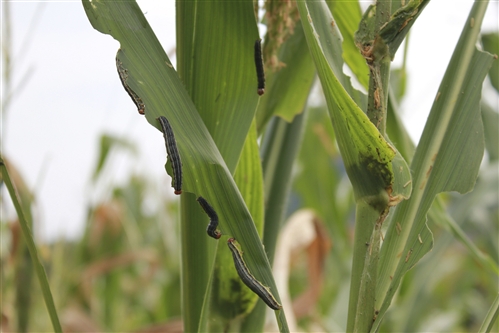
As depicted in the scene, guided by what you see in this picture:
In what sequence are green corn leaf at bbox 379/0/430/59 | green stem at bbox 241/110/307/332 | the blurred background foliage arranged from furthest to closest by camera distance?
1. the blurred background foliage
2. green stem at bbox 241/110/307/332
3. green corn leaf at bbox 379/0/430/59

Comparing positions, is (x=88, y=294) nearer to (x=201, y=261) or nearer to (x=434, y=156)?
(x=201, y=261)

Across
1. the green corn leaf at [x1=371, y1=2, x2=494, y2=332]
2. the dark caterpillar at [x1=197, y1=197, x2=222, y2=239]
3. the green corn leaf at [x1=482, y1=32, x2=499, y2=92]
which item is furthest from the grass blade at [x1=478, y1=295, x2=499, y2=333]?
the green corn leaf at [x1=482, y1=32, x2=499, y2=92]

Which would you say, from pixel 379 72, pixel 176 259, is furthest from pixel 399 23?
pixel 176 259

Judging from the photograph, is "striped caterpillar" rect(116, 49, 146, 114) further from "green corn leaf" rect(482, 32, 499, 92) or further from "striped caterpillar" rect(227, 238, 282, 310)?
"green corn leaf" rect(482, 32, 499, 92)

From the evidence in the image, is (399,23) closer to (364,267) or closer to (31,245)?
(364,267)

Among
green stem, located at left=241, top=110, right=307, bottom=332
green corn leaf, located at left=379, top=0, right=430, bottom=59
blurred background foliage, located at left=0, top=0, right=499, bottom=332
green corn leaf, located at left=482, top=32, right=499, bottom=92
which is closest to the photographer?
green corn leaf, located at left=379, top=0, right=430, bottom=59

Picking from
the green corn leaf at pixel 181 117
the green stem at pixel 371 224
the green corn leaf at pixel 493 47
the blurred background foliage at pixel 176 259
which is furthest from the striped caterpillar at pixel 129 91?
the green corn leaf at pixel 493 47

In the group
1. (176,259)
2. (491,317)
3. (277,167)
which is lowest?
(176,259)

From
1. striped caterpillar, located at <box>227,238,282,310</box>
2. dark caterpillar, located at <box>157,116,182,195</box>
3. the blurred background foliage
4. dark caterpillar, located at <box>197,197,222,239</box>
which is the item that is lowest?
the blurred background foliage

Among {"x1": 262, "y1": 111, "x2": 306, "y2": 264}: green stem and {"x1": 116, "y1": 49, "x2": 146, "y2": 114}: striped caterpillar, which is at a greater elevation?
{"x1": 116, "y1": 49, "x2": 146, "y2": 114}: striped caterpillar
